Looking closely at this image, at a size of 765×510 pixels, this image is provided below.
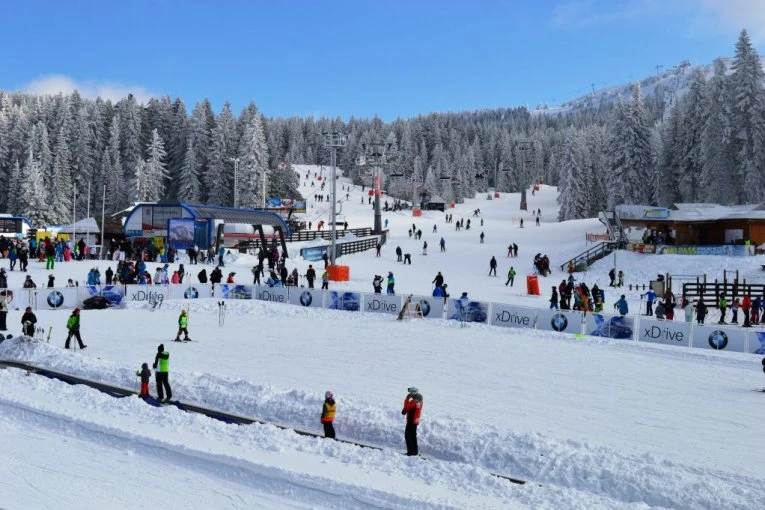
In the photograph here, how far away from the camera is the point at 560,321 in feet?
78.7

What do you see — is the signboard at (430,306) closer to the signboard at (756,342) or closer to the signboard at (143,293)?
the signboard at (756,342)

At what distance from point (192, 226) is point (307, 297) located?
16.8 meters

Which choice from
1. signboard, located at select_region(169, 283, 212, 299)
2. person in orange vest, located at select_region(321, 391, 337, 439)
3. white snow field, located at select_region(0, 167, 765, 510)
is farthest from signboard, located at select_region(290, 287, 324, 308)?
person in orange vest, located at select_region(321, 391, 337, 439)

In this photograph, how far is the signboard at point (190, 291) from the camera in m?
29.8

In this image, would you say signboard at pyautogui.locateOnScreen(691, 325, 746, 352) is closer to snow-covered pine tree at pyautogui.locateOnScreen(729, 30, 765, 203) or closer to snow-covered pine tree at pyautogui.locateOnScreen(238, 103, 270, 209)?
snow-covered pine tree at pyautogui.locateOnScreen(729, 30, 765, 203)

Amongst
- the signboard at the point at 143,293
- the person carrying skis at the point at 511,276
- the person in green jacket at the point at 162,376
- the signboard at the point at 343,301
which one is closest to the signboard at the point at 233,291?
the signboard at the point at 143,293

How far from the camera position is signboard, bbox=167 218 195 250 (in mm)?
43438

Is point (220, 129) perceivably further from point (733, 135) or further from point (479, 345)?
point (479, 345)

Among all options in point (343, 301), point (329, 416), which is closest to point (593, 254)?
point (343, 301)

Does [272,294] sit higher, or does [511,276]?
[511,276]

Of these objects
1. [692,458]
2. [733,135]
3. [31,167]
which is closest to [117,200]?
[31,167]

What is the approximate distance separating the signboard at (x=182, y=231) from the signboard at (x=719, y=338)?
30919 millimetres

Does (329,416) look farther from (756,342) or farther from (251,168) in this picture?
(251,168)

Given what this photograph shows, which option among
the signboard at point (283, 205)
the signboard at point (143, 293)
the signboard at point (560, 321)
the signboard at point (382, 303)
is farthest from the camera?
the signboard at point (283, 205)
